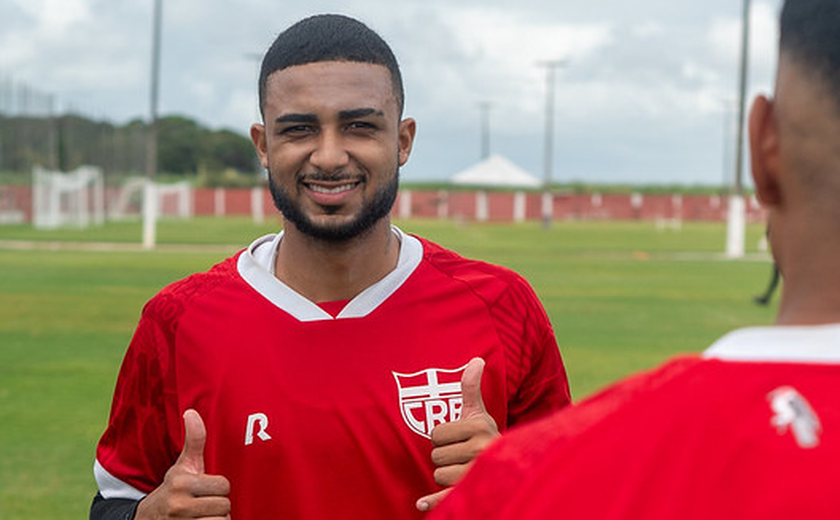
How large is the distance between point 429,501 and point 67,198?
187 feet

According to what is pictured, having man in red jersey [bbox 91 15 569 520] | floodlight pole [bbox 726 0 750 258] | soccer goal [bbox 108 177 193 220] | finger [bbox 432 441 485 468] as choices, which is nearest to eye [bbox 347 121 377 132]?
man in red jersey [bbox 91 15 569 520]

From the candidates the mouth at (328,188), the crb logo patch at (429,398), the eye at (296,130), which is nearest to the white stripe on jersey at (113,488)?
the crb logo patch at (429,398)

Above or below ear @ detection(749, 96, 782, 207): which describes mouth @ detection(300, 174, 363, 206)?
below

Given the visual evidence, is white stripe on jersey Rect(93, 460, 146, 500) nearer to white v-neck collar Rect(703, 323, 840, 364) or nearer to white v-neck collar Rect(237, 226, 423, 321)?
white v-neck collar Rect(237, 226, 423, 321)

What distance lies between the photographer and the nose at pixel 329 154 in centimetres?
282

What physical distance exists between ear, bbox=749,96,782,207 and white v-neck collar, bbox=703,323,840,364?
16cm

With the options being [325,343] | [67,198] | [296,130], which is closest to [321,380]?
[325,343]

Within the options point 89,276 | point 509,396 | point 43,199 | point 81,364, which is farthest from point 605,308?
point 43,199

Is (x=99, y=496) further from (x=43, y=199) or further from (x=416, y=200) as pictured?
(x=416, y=200)

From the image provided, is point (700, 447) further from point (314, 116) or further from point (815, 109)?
point (314, 116)

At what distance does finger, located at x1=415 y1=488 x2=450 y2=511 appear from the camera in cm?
250

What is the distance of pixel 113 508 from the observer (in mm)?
2936

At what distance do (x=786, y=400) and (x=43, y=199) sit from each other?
5426cm

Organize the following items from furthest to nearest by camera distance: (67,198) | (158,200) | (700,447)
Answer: (158,200), (67,198), (700,447)
